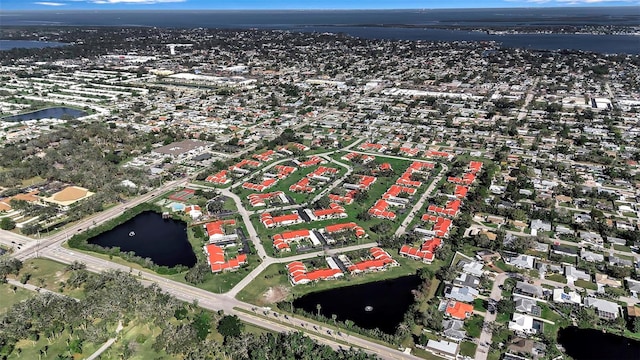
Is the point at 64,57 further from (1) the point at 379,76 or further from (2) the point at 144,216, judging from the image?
(2) the point at 144,216

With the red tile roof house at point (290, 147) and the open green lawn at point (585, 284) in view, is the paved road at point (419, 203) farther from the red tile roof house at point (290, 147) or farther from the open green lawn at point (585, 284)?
the red tile roof house at point (290, 147)

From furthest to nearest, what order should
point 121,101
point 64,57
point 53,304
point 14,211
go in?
1. point 64,57
2. point 121,101
3. point 14,211
4. point 53,304

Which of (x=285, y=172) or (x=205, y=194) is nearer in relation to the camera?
(x=205, y=194)

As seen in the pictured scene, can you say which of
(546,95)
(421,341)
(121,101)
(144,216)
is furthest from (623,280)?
(121,101)

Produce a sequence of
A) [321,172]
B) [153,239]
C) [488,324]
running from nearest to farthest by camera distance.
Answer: [488,324]
[153,239]
[321,172]

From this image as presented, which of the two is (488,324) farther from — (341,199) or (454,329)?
(341,199)

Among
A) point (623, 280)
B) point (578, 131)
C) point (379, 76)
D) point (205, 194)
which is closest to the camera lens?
point (623, 280)

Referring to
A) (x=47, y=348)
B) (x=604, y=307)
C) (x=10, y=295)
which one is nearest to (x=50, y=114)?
(x=10, y=295)
